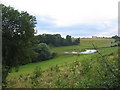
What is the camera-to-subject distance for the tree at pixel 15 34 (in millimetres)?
7820

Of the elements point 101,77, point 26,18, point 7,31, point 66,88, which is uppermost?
point 26,18

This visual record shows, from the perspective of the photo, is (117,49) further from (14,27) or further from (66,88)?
(14,27)

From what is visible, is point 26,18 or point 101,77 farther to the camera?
point 26,18

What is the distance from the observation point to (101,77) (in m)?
2.65

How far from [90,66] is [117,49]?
0.83 meters

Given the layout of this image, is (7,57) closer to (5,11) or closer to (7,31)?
(7,31)

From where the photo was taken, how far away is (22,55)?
900cm

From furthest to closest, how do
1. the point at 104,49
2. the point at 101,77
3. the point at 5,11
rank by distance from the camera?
1. the point at 5,11
2. the point at 104,49
3. the point at 101,77

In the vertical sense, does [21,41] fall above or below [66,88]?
above

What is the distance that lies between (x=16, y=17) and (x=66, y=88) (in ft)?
20.4

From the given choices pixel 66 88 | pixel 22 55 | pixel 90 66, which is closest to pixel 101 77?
pixel 90 66

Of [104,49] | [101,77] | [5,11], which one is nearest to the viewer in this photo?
[101,77]

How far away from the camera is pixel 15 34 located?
8383mm

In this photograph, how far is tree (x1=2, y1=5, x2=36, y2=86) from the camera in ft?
25.7
